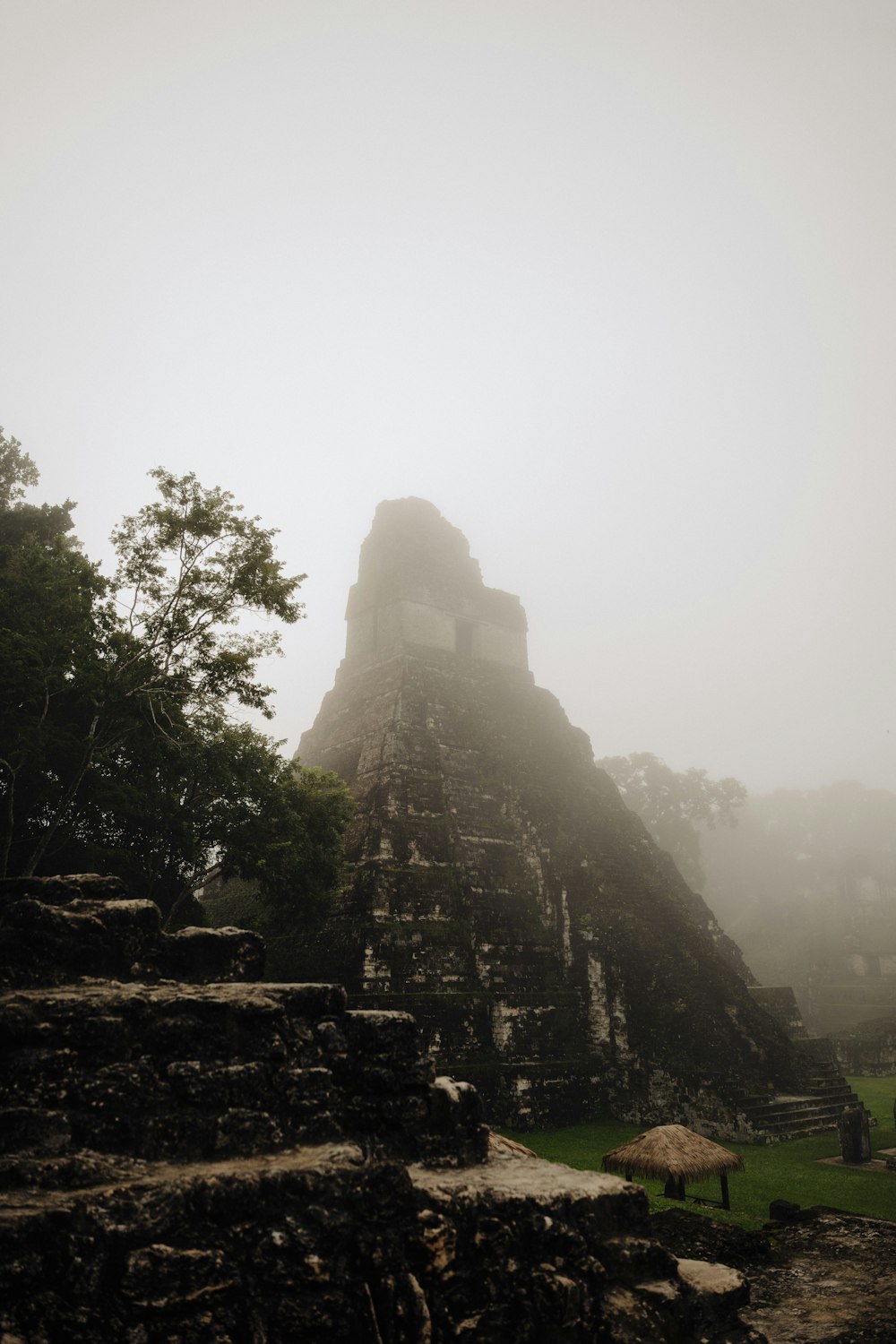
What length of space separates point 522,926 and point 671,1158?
6.99m

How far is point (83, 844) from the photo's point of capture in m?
12.6

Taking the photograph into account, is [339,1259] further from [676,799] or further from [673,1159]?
[676,799]

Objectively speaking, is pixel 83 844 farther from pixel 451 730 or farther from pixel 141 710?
pixel 451 730

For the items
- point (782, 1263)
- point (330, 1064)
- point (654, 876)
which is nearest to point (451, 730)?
point (654, 876)

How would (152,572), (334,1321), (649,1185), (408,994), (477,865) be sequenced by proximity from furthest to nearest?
(477,865) → (408,994) → (152,572) → (649,1185) → (334,1321)

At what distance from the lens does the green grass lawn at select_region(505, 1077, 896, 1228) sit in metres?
9.10

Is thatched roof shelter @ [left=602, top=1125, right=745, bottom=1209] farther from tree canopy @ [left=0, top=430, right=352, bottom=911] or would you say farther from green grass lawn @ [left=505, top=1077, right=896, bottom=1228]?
tree canopy @ [left=0, top=430, right=352, bottom=911]

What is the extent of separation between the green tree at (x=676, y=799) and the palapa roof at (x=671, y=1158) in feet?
90.1

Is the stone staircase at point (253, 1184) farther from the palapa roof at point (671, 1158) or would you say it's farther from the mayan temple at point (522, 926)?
the mayan temple at point (522, 926)

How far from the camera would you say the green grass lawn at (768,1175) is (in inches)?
358

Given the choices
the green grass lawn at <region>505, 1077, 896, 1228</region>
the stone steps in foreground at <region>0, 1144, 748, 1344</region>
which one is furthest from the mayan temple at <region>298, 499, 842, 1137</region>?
the stone steps in foreground at <region>0, 1144, 748, 1344</region>

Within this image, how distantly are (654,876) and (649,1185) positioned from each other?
835 cm

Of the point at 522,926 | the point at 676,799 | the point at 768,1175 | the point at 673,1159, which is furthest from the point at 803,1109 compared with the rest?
the point at 676,799

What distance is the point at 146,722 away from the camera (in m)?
12.3
